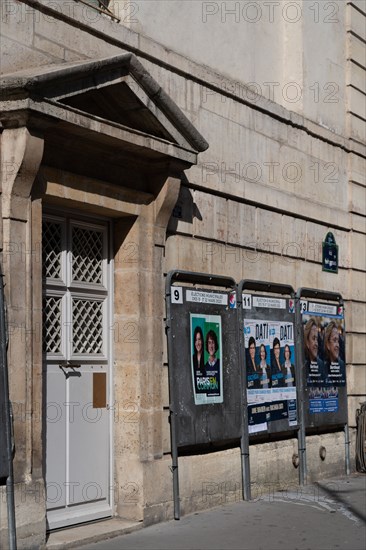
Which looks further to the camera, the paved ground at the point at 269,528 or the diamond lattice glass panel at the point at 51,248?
the diamond lattice glass panel at the point at 51,248

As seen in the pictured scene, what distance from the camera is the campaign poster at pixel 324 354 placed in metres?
13.1

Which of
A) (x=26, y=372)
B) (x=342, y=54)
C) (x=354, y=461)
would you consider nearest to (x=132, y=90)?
(x=26, y=372)

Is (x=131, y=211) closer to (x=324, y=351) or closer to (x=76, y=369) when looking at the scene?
(x=76, y=369)

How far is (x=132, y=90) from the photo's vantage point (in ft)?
30.2

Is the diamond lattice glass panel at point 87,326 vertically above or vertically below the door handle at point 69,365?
above

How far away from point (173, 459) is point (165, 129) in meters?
3.29

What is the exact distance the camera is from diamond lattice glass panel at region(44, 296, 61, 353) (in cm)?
931

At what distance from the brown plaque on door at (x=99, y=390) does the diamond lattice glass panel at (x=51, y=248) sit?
1.13 meters

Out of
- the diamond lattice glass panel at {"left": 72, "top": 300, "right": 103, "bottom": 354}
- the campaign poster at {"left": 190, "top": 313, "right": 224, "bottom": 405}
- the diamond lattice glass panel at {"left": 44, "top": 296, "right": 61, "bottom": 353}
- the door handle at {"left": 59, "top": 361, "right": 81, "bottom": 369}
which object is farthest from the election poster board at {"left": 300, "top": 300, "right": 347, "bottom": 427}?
the diamond lattice glass panel at {"left": 44, "top": 296, "right": 61, "bottom": 353}

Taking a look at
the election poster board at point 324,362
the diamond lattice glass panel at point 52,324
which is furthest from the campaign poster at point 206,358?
the election poster board at point 324,362

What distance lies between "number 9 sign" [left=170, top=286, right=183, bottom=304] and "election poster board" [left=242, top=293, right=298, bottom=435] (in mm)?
1366

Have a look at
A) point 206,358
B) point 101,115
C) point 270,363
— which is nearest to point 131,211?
point 101,115

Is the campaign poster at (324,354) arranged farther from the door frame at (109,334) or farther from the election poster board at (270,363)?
the door frame at (109,334)

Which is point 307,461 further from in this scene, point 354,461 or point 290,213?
point 290,213
